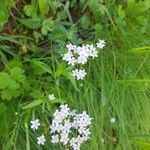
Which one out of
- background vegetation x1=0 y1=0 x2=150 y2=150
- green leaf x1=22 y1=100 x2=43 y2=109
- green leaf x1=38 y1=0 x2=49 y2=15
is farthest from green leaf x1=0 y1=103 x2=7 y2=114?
green leaf x1=38 y1=0 x2=49 y2=15

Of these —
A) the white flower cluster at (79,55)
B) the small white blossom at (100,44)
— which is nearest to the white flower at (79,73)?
the white flower cluster at (79,55)

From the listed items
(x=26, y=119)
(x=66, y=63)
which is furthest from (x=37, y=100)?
(x=66, y=63)

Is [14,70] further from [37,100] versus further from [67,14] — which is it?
[67,14]

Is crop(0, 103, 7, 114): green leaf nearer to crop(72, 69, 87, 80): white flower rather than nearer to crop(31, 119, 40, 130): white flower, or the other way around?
crop(31, 119, 40, 130): white flower

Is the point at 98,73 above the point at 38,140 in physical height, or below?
above

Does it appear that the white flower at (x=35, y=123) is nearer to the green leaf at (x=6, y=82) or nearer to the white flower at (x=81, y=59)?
the green leaf at (x=6, y=82)

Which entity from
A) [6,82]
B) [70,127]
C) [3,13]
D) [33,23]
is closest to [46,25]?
[33,23]

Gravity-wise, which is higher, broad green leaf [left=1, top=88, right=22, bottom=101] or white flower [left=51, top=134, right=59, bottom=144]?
broad green leaf [left=1, top=88, right=22, bottom=101]
